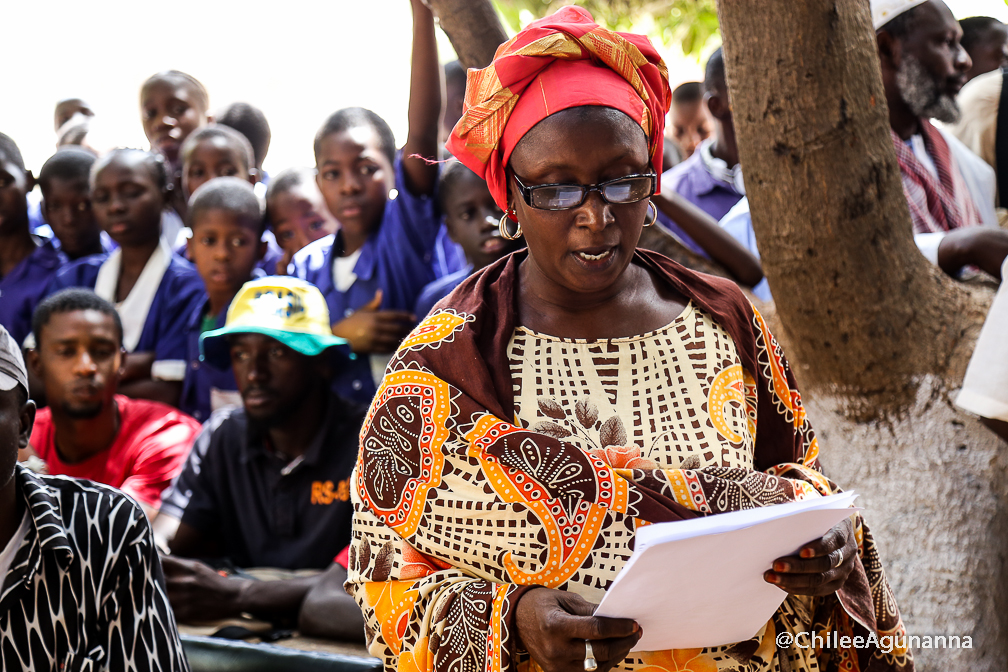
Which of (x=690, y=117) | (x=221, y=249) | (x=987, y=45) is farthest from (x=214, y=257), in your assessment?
(x=987, y=45)

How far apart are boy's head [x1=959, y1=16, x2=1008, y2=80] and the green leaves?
3850 mm

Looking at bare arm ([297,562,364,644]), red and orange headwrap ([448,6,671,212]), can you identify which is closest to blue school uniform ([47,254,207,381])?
bare arm ([297,562,364,644])

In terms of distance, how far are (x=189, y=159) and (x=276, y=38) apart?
1209 centimetres

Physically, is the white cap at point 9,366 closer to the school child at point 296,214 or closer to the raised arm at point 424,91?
the raised arm at point 424,91

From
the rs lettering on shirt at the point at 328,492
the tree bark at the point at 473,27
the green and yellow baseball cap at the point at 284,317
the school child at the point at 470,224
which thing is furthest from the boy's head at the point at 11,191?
the tree bark at the point at 473,27

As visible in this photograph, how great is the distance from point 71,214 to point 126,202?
0.70m

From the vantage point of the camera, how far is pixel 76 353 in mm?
3820

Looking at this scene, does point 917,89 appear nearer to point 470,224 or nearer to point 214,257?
point 470,224

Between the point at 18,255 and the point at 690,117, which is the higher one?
the point at 690,117

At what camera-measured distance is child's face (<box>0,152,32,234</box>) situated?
533 cm

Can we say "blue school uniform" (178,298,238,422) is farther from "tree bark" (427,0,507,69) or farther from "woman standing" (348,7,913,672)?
"woman standing" (348,7,913,672)

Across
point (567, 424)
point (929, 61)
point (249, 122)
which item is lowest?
point (567, 424)

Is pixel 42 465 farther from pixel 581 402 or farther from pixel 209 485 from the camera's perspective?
pixel 581 402

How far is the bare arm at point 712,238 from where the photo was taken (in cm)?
325
